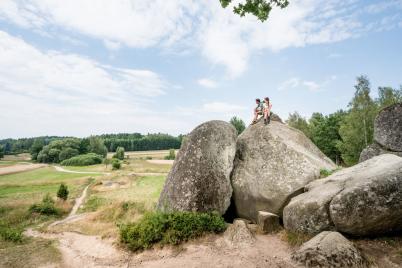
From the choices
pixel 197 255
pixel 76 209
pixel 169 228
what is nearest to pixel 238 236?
pixel 197 255

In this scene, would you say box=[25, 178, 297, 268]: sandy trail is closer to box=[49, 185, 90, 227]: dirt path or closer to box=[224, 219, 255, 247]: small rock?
box=[224, 219, 255, 247]: small rock

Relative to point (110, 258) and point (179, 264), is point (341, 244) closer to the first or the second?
point (179, 264)

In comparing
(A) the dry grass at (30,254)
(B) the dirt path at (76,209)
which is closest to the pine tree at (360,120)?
(B) the dirt path at (76,209)

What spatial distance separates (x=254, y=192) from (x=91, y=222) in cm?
1306

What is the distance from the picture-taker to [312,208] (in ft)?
44.7

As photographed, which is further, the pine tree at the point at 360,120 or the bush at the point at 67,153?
the bush at the point at 67,153

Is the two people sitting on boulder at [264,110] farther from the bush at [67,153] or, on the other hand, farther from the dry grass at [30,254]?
the bush at [67,153]

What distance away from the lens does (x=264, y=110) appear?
21594mm

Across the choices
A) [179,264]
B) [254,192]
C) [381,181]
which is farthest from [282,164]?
[179,264]

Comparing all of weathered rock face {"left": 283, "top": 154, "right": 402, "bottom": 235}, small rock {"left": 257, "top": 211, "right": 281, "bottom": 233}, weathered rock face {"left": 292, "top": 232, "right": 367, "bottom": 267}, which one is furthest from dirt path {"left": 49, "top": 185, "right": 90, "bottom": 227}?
weathered rock face {"left": 292, "top": 232, "right": 367, "bottom": 267}

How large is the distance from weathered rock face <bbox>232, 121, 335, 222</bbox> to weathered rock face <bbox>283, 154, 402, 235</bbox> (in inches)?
104

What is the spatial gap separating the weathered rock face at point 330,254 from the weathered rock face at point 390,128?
1225cm

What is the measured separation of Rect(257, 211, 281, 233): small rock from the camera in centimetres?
1542

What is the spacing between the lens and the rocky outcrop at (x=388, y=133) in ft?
67.4
